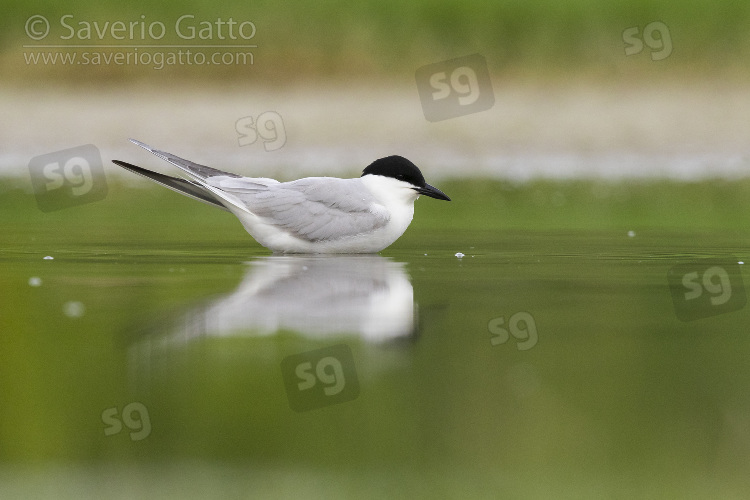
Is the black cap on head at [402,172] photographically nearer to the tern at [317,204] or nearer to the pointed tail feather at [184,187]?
the tern at [317,204]

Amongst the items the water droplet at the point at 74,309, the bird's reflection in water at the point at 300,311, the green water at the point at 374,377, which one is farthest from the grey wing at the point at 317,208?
the water droplet at the point at 74,309

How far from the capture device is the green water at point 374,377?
3.15 meters

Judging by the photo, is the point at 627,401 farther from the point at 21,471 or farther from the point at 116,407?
the point at 21,471

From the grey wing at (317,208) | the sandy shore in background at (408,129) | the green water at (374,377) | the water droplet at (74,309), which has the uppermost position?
the sandy shore in background at (408,129)

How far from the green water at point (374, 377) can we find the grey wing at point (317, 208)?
0.83 feet

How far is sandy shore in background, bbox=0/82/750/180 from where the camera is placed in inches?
526

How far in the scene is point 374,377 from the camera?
4.07m

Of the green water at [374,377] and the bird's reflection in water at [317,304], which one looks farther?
the bird's reflection in water at [317,304]

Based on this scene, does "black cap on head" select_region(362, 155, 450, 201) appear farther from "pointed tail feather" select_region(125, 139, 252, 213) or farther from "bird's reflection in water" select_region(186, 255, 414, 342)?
"bird's reflection in water" select_region(186, 255, 414, 342)

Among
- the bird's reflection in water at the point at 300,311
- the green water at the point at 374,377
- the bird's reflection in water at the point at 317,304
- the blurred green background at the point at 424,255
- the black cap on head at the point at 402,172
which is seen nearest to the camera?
the green water at the point at 374,377

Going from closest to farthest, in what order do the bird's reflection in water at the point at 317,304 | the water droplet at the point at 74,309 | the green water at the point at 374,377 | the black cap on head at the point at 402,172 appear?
the green water at the point at 374,377 → the bird's reflection in water at the point at 317,304 → the water droplet at the point at 74,309 → the black cap on head at the point at 402,172

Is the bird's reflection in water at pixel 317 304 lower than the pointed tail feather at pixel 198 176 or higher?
lower

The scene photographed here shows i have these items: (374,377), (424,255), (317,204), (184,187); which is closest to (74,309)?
(374,377)

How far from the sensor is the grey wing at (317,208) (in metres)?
7.60
